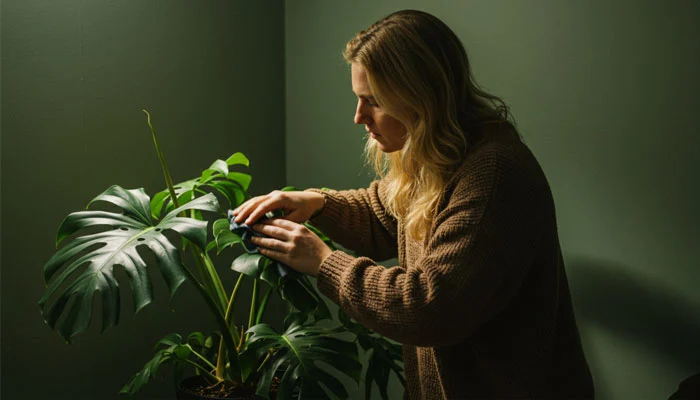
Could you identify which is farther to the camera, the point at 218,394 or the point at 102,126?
the point at 102,126

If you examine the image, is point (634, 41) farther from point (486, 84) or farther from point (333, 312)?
point (333, 312)

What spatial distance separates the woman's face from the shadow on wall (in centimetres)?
65

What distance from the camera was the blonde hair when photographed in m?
1.16

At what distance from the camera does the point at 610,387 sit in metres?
1.54

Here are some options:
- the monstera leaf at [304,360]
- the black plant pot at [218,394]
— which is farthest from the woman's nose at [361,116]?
the black plant pot at [218,394]

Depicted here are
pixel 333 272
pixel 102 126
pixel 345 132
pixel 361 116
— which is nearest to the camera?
pixel 333 272

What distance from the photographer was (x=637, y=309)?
1.49 meters

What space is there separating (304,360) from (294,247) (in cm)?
30

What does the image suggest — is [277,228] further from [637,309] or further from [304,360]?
[637,309]

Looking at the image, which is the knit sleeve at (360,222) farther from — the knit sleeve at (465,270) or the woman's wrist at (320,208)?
the knit sleeve at (465,270)

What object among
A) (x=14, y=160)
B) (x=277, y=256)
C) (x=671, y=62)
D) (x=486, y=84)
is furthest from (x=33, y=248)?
(x=671, y=62)

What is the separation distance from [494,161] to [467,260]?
19cm

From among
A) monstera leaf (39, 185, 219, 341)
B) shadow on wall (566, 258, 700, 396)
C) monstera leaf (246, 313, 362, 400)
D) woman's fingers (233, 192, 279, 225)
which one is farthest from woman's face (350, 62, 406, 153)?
shadow on wall (566, 258, 700, 396)

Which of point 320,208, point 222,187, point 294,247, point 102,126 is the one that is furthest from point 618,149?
point 102,126
